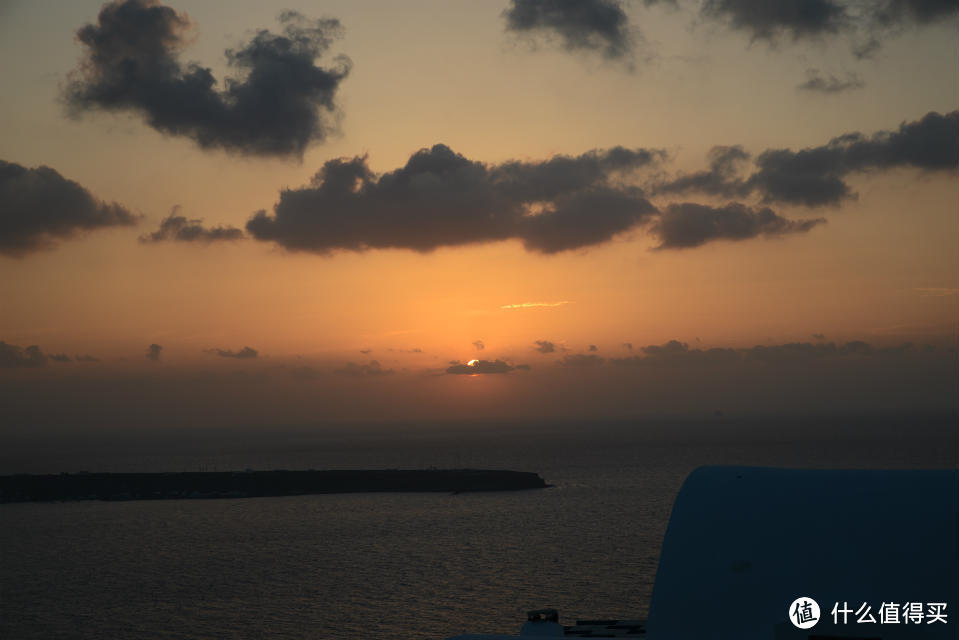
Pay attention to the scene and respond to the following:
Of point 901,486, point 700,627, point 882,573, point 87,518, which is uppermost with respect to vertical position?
point 901,486

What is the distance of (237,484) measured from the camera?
470ft

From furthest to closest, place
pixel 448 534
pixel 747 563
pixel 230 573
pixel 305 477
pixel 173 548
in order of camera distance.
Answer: pixel 305 477, pixel 448 534, pixel 173 548, pixel 230 573, pixel 747 563

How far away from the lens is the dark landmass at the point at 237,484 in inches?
5423

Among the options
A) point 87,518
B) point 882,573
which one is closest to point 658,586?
point 882,573

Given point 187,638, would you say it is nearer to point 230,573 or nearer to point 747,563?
point 230,573

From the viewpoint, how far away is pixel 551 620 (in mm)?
33125

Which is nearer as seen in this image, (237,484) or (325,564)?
(325,564)

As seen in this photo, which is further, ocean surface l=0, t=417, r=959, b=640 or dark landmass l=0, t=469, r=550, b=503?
dark landmass l=0, t=469, r=550, b=503

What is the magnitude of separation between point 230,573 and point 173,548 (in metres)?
16.5

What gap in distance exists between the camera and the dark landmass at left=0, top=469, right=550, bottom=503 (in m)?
138

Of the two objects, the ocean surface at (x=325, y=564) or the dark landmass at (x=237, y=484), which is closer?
the ocean surface at (x=325, y=564)

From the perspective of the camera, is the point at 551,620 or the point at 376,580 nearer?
the point at 551,620

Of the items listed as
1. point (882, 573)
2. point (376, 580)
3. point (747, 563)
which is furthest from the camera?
point (376, 580)

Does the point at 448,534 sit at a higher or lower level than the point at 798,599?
lower
